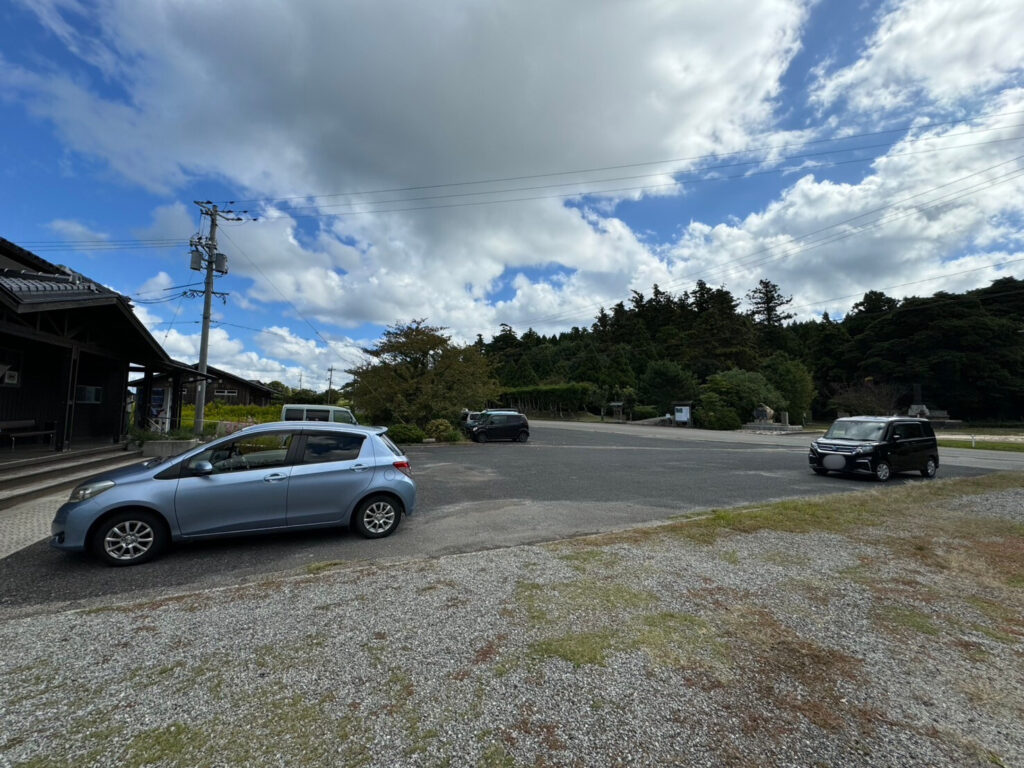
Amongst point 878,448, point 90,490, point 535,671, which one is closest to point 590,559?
point 535,671

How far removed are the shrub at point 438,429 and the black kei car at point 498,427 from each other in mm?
1331

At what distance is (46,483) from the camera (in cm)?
766

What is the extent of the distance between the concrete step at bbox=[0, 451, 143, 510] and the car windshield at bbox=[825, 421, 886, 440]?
15480 millimetres

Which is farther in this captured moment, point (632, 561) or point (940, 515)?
point (940, 515)

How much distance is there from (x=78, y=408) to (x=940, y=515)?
18752 millimetres

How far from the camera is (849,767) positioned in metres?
1.98

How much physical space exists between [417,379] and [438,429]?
8.70 ft

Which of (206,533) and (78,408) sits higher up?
(78,408)

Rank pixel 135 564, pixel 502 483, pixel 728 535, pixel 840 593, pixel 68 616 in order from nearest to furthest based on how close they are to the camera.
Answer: pixel 68 616 → pixel 840 593 → pixel 135 564 → pixel 728 535 → pixel 502 483

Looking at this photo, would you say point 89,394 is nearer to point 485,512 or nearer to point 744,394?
point 485,512

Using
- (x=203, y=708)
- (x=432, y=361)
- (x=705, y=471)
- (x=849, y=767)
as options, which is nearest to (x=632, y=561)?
(x=849, y=767)

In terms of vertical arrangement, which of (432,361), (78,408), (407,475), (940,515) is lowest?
(940,515)

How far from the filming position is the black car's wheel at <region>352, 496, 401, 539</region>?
548cm

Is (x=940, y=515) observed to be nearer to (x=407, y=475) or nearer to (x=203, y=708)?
(x=407, y=475)
